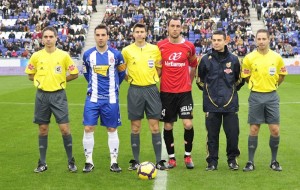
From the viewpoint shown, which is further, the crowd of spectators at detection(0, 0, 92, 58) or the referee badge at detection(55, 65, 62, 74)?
the crowd of spectators at detection(0, 0, 92, 58)

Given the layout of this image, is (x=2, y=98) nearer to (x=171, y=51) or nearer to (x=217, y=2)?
(x=171, y=51)

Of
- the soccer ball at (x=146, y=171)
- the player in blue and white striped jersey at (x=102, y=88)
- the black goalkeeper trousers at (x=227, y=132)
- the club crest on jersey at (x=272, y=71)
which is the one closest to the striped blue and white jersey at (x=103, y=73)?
the player in blue and white striped jersey at (x=102, y=88)

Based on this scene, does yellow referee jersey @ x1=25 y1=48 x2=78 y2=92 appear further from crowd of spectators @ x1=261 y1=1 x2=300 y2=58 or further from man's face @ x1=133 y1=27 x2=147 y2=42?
crowd of spectators @ x1=261 y1=1 x2=300 y2=58

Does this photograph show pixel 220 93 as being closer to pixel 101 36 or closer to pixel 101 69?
pixel 101 69

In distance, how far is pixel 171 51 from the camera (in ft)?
30.9

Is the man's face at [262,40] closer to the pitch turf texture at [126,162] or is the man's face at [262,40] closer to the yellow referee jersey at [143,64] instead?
the yellow referee jersey at [143,64]

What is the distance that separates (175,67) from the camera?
9406mm

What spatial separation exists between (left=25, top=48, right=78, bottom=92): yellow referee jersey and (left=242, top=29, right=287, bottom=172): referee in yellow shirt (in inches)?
110

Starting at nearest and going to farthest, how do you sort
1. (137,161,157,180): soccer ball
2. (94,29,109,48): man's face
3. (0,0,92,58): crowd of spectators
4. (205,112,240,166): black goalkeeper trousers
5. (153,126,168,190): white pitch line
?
(153,126,168,190): white pitch line < (137,161,157,180): soccer ball < (94,29,109,48): man's face < (205,112,240,166): black goalkeeper trousers < (0,0,92,58): crowd of spectators

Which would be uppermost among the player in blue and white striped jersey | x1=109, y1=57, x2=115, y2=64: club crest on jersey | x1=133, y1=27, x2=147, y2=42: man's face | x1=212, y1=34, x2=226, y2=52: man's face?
x1=133, y1=27, x2=147, y2=42: man's face

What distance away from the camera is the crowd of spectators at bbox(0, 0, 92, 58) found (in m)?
43.7

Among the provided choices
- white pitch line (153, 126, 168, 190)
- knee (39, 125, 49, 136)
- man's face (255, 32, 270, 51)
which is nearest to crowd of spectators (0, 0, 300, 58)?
knee (39, 125, 49, 136)

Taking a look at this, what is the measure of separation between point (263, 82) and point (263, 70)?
19 cm

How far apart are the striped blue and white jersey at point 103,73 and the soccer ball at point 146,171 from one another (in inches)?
45.9
